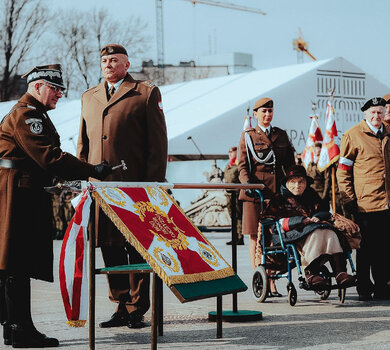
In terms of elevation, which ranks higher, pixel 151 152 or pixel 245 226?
pixel 151 152

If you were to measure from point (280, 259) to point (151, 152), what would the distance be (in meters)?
2.39

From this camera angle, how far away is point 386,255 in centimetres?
877

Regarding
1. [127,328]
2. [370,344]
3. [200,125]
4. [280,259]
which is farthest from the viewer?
[200,125]

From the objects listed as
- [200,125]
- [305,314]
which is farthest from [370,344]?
[200,125]

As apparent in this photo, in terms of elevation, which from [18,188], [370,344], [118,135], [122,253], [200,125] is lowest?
[370,344]

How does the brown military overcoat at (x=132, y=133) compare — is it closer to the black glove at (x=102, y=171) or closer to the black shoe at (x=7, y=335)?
the black glove at (x=102, y=171)

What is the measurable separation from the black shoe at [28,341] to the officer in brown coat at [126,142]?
2.76 ft

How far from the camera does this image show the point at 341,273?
7.92 meters

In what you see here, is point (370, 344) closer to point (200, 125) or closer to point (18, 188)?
point (18, 188)

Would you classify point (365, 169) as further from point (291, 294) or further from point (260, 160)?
point (291, 294)

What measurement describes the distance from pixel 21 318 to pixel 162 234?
113cm

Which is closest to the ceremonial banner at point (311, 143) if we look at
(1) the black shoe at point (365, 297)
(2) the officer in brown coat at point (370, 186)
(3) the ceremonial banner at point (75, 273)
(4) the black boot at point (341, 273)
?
(2) the officer in brown coat at point (370, 186)

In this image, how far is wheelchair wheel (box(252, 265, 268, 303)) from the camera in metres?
8.16

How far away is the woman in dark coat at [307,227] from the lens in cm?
806
